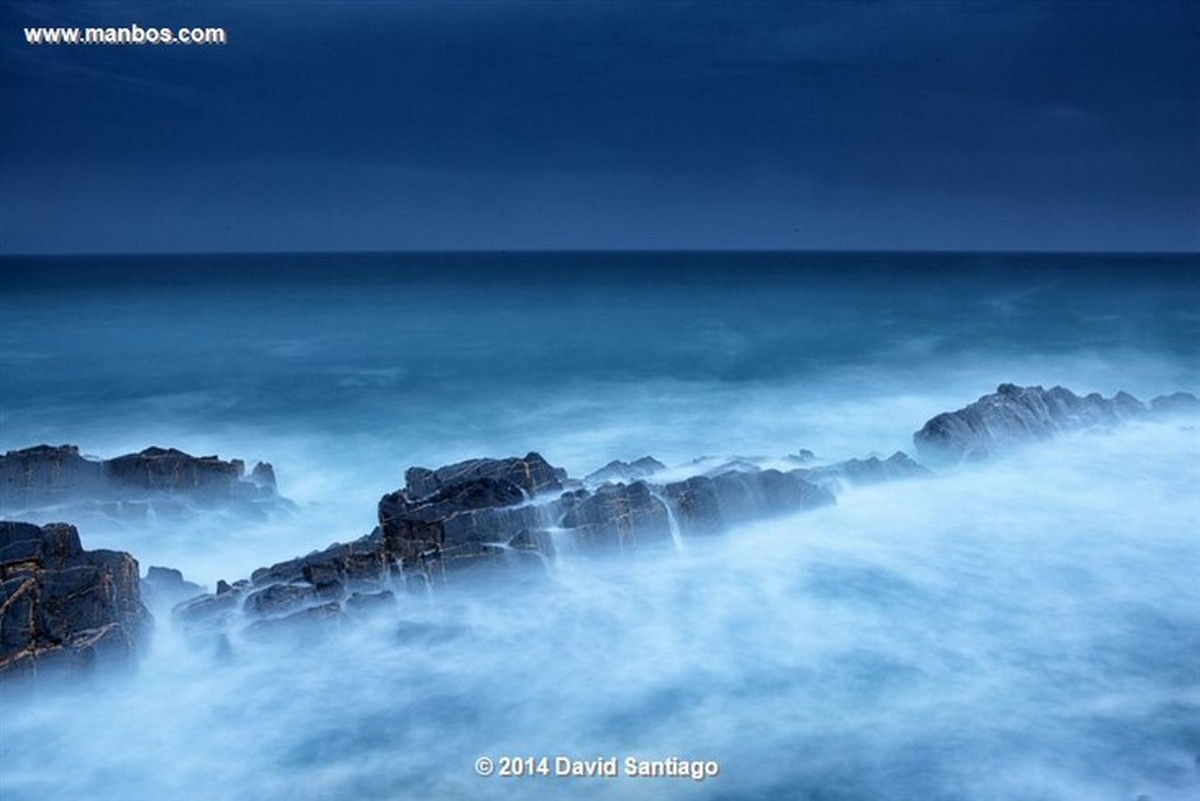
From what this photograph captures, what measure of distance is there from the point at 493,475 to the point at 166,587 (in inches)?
94.0

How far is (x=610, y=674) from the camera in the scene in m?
5.22

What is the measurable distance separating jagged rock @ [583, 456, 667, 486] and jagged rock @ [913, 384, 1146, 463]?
2828mm

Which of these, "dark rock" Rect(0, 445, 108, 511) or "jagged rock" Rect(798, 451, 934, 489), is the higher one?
"dark rock" Rect(0, 445, 108, 511)

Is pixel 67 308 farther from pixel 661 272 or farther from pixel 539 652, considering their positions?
pixel 661 272

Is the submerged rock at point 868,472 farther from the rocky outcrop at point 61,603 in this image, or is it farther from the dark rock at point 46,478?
the dark rock at point 46,478

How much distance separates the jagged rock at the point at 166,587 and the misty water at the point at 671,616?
292 millimetres

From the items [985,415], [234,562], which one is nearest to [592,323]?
[985,415]

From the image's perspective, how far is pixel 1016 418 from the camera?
29.7 feet

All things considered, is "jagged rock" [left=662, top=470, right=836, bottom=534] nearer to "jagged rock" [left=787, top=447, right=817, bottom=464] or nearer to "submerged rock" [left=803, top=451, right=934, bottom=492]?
"submerged rock" [left=803, top=451, right=934, bottom=492]

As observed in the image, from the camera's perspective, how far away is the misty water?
176 inches

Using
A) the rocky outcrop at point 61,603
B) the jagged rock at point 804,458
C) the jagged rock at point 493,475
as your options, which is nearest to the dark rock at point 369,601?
the jagged rock at point 493,475

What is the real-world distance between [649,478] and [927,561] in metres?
2.42

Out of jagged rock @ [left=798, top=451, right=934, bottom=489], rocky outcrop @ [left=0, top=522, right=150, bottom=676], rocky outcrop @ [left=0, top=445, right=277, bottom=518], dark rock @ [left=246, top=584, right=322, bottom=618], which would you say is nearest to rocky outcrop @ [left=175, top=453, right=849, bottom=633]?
dark rock @ [left=246, top=584, right=322, bottom=618]

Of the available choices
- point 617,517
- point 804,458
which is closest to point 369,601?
point 617,517
